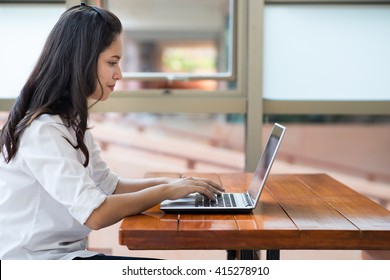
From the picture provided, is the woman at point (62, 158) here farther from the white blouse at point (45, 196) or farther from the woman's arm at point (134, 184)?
the woman's arm at point (134, 184)

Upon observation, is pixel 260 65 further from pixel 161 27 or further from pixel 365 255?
pixel 161 27

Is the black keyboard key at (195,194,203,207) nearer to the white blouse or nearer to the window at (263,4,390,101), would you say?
the white blouse

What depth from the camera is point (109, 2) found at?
9.05 feet

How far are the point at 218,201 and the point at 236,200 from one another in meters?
0.06

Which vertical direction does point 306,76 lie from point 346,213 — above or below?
above

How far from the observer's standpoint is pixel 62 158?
4.81 ft

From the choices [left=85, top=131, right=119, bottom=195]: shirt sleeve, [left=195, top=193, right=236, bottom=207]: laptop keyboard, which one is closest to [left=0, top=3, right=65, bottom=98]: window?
[left=85, top=131, right=119, bottom=195]: shirt sleeve

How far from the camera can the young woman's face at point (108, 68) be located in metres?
1.65

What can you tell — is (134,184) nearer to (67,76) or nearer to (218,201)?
(218,201)

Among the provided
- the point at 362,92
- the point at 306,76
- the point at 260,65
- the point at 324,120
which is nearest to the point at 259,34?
the point at 260,65

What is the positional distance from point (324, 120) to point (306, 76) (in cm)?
196

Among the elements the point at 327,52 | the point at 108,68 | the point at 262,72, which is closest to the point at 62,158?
the point at 108,68

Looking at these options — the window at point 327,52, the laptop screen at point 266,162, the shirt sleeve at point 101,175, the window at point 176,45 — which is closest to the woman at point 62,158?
the laptop screen at point 266,162

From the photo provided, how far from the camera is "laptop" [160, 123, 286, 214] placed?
1.58m
